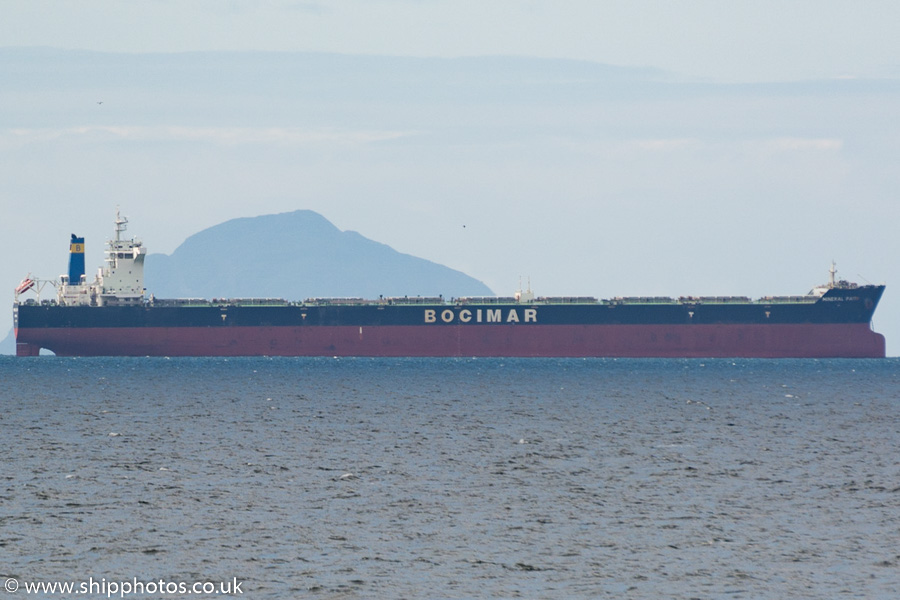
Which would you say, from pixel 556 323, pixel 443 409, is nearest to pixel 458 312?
pixel 556 323

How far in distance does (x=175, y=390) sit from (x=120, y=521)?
4408cm

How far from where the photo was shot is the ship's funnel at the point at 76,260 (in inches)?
4117

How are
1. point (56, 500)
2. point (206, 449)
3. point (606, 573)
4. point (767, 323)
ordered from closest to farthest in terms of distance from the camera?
1. point (606, 573)
2. point (56, 500)
3. point (206, 449)
4. point (767, 323)

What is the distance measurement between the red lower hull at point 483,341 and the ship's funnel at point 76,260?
802cm

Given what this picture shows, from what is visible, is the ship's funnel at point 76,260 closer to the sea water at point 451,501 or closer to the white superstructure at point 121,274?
the white superstructure at point 121,274

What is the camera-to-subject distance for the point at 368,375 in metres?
86.4

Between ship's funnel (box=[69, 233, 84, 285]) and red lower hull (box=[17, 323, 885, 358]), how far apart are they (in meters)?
8.02

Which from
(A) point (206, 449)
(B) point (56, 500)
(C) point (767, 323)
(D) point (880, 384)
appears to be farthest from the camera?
(C) point (767, 323)

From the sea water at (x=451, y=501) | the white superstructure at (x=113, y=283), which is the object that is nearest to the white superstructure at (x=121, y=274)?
the white superstructure at (x=113, y=283)

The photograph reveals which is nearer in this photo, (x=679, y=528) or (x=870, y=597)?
(x=870, y=597)

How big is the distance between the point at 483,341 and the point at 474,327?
4.53 feet

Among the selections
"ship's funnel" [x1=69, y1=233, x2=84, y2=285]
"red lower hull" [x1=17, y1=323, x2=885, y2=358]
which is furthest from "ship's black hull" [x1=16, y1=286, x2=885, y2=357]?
"ship's funnel" [x1=69, y1=233, x2=84, y2=285]

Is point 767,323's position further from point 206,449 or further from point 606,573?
point 606,573

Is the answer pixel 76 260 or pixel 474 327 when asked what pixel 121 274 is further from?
pixel 474 327
